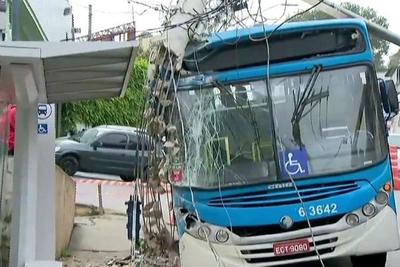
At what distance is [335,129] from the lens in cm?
788

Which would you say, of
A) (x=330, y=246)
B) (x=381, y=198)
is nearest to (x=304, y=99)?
(x=381, y=198)

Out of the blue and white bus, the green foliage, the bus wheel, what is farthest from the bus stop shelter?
the green foliage

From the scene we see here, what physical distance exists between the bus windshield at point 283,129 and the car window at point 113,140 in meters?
15.6

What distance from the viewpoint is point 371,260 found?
8.55 m

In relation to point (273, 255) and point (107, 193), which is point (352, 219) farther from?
point (107, 193)

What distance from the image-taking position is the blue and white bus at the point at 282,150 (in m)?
7.61

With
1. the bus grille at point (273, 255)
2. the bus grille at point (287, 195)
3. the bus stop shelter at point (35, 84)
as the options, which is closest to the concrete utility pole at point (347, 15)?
the bus grille at point (287, 195)

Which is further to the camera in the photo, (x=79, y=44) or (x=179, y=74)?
(x=179, y=74)

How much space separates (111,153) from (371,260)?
15.8 meters

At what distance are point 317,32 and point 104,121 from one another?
891 inches

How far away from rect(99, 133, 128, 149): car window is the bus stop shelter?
54.4 ft

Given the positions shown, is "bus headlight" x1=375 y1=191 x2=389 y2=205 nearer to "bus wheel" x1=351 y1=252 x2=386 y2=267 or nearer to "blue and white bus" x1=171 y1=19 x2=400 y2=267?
"blue and white bus" x1=171 y1=19 x2=400 y2=267

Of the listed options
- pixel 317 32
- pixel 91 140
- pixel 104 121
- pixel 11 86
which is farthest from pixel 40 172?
pixel 104 121

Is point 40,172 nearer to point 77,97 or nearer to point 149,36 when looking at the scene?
point 77,97
